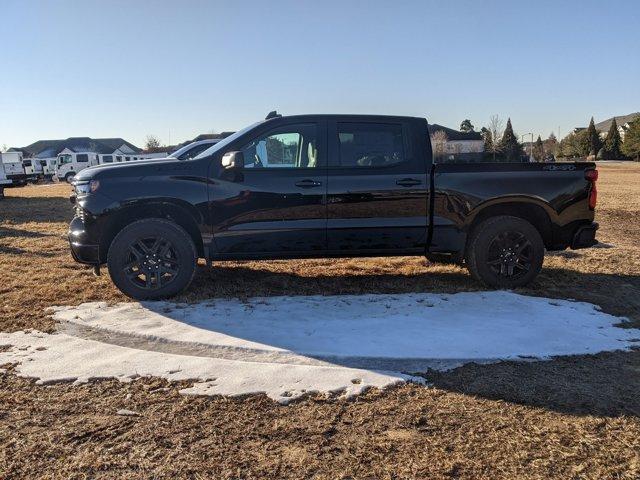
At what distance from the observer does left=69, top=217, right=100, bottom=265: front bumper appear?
17.0ft

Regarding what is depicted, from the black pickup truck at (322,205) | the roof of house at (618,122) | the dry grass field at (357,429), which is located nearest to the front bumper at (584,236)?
the black pickup truck at (322,205)

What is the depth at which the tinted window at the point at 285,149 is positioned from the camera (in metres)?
5.39

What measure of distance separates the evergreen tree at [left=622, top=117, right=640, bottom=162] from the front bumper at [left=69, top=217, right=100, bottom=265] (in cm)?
8865

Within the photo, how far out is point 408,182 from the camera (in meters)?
5.46

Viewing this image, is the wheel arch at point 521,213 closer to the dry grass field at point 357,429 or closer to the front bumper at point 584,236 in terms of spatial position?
the front bumper at point 584,236

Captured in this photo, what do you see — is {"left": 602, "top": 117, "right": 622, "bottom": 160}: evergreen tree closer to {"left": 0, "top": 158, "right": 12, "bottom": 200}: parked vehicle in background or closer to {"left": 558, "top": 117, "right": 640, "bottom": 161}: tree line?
{"left": 558, "top": 117, "right": 640, "bottom": 161}: tree line

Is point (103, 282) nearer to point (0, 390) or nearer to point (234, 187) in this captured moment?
point (234, 187)

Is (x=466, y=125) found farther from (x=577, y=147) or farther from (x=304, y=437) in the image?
(x=304, y=437)

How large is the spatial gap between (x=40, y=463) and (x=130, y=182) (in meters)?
3.16

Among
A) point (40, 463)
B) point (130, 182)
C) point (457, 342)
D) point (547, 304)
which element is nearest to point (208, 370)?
point (40, 463)

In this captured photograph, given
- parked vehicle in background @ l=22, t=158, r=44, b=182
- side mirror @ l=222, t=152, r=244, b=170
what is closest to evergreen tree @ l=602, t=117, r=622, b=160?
parked vehicle in background @ l=22, t=158, r=44, b=182

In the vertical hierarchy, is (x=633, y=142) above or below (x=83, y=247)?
above

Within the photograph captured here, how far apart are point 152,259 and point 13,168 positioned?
24.9 m

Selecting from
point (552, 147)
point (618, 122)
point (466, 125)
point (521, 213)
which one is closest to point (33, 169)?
point (521, 213)
